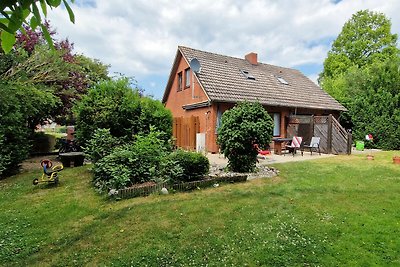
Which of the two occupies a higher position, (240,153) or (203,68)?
(203,68)

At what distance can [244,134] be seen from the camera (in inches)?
330

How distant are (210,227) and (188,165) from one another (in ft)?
9.18

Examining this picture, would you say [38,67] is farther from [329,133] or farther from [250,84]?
[329,133]

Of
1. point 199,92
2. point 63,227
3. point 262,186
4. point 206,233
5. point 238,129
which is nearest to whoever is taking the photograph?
point 206,233

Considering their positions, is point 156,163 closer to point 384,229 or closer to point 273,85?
point 384,229

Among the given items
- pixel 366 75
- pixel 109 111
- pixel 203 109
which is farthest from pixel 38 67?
pixel 366 75

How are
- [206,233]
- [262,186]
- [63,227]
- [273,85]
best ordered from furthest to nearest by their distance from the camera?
[273,85] < [262,186] < [63,227] < [206,233]

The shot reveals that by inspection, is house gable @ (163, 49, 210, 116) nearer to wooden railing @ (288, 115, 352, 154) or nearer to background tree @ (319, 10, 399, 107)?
wooden railing @ (288, 115, 352, 154)

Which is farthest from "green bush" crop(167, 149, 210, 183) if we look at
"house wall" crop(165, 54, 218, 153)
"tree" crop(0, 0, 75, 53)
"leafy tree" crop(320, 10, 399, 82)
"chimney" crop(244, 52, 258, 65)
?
"leafy tree" crop(320, 10, 399, 82)

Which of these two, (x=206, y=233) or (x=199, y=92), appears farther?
(x=199, y=92)

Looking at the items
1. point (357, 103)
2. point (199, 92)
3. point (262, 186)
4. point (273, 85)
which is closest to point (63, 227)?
point (262, 186)

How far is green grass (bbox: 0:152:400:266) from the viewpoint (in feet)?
11.3

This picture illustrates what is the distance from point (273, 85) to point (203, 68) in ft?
18.2

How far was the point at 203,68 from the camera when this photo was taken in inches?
648
